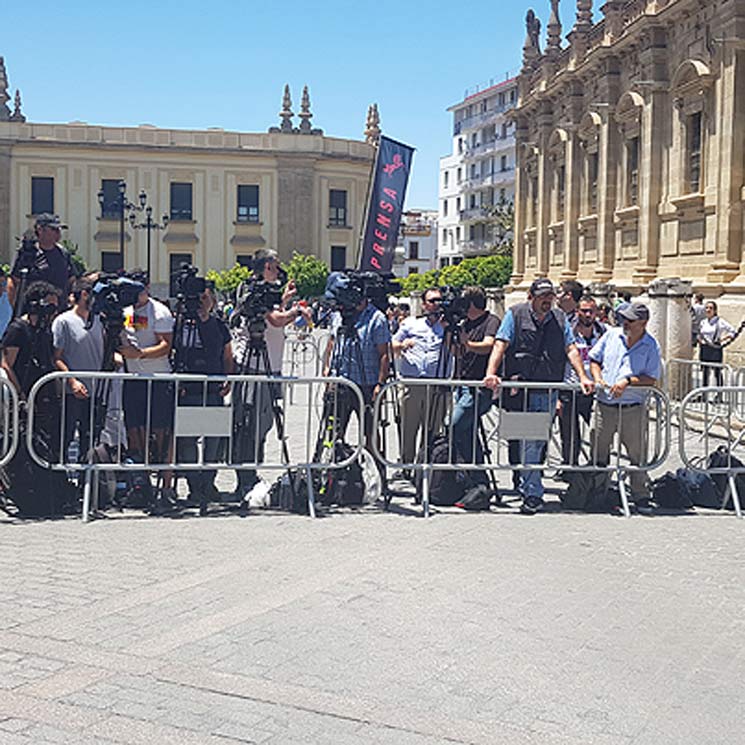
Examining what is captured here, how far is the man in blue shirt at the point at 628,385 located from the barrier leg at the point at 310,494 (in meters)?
2.46

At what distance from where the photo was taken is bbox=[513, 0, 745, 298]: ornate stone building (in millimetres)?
24609

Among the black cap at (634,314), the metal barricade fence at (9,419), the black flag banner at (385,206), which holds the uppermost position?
the black flag banner at (385,206)

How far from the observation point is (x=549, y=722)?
4.70 meters

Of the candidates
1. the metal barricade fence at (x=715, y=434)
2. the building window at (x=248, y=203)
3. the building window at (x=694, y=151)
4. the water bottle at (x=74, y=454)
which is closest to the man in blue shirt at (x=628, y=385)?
the metal barricade fence at (x=715, y=434)

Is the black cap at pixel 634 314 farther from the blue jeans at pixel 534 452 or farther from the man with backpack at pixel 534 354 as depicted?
the blue jeans at pixel 534 452

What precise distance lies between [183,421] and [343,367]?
1489mm

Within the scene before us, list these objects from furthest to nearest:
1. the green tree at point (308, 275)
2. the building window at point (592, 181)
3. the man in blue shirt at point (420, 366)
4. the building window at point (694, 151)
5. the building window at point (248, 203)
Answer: the building window at point (248, 203) → the green tree at point (308, 275) → the building window at point (592, 181) → the building window at point (694, 151) → the man in blue shirt at point (420, 366)

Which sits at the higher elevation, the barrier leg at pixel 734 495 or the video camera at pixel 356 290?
the video camera at pixel 356 290

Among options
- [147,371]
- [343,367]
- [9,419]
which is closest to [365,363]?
[343,367]

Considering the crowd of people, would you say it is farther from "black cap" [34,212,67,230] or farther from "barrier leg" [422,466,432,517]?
"barrier leg" [422,466,432,517]

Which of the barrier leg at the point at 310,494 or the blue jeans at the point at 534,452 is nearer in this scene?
the barrier leg at the point at 310,494

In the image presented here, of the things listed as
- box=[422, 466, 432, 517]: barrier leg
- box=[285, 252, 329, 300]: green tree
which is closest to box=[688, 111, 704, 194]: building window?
box=[422, 466, 432, 517]: barrier leg

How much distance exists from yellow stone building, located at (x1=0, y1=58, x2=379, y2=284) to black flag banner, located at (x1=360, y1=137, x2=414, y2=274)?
54597 mm

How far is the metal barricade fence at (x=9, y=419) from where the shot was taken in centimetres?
819
